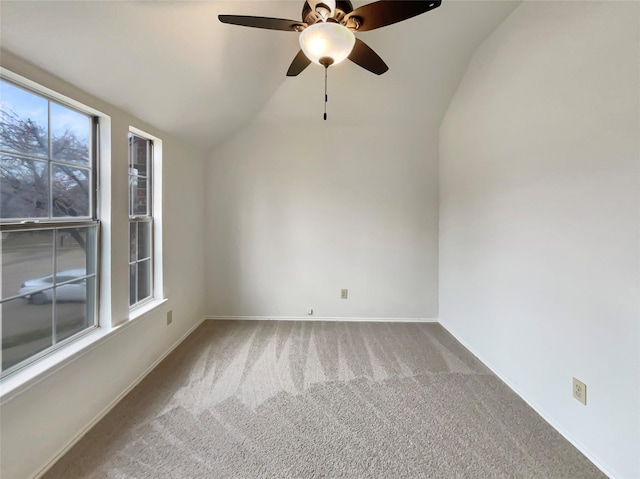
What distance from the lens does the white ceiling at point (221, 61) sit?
1.32m

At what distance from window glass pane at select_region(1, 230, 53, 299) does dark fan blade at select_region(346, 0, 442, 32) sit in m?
2.08

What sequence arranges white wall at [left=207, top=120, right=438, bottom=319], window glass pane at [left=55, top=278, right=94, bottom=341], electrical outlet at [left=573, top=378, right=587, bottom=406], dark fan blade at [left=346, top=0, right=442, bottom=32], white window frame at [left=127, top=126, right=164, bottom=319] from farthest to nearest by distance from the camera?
white wall at [left=207, top=120, right=438, bottom=319] → white window frame at [left=127, top=126, right=164, bottom=319] → window glass pane at [left=55, top=278, right=94, bottom=341] → electrical outlet at [left=573, top=378, right=587, bottom=406] → dark fan blade at [left=346, top=0, right=442, bottom=32]

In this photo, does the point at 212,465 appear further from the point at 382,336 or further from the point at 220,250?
the point at 220,250

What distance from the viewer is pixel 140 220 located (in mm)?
2312

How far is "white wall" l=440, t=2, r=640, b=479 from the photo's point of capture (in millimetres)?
1308

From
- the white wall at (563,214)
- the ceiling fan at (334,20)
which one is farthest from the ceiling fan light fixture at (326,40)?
the white wall at (563,214)

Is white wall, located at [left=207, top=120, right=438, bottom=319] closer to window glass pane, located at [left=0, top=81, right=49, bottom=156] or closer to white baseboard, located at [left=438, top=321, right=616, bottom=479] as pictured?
white baseboard, located at [left=438, top=321, right=616, bottom=479]

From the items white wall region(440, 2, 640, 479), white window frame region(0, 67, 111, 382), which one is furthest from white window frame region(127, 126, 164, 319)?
white wall region(440, 2, 640, 479)

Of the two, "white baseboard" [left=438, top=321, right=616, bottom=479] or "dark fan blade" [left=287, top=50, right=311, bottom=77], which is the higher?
"dark fan blade" [left=287, top=50, right=311, bottom=77]

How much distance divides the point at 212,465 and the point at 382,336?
2.05 m

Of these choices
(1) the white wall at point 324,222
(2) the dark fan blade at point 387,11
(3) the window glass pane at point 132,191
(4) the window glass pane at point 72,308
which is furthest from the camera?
(1) the white wall at point 324,222

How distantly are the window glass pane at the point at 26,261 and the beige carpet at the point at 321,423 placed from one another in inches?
37.9

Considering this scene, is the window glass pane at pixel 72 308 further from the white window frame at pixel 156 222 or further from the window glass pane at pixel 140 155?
the window glass pane at pixel 140 155

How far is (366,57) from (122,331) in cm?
256
